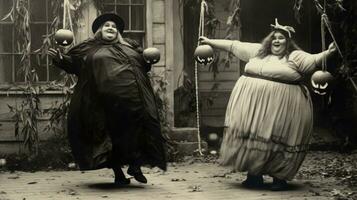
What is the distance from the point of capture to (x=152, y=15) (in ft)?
35.5

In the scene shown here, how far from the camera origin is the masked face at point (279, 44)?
731 centimetres

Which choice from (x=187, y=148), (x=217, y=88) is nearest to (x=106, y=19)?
(x=187, y=148)

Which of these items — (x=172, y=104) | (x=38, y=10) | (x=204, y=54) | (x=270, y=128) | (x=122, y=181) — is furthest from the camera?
(x=172, y=104)

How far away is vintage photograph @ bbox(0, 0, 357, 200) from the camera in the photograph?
7.22 meters

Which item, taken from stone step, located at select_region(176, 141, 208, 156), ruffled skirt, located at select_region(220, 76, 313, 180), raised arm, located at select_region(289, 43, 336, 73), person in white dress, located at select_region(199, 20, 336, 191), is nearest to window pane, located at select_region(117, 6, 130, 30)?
stone step, located at select_region(176, 141, 208, 156)

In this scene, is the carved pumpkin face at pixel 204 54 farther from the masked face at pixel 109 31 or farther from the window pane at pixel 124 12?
the window pane at pixel 124 12

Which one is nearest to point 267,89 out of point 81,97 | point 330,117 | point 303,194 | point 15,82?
point 303,194

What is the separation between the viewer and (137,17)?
10914 millimetres

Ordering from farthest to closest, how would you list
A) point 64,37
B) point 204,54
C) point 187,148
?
1. point 187,148
2. point 204,54
3. point 64,37

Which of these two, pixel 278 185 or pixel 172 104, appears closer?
pixel 278 185

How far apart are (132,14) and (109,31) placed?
3.40 meters

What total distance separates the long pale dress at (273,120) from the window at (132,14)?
389cm

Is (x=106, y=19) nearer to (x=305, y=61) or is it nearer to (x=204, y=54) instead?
(x=204, y=54)

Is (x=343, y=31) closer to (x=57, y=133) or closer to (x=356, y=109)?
(x=356, y=109)
